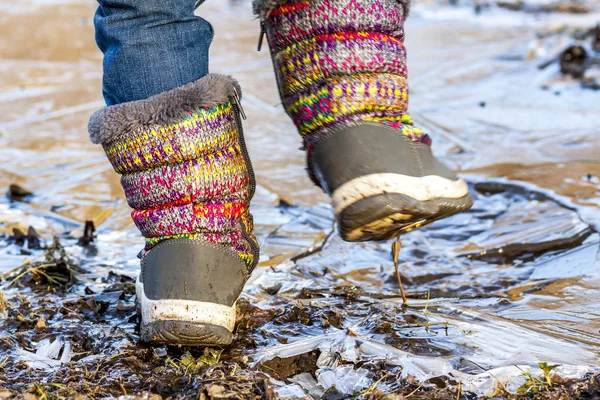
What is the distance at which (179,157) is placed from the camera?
5.55ft

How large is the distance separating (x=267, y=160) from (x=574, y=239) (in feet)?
4.88

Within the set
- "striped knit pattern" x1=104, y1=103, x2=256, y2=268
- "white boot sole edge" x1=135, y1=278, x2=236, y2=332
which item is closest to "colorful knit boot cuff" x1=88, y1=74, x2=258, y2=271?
"striped knit pattern" x1=104, y1=103, x2=256, y2=268

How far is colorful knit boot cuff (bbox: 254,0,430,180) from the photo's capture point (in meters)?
1.57

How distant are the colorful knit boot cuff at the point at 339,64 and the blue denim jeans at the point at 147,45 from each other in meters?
0.22

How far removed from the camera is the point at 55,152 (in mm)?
3619

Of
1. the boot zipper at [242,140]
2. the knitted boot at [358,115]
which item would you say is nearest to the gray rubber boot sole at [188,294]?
the boot zipper at [242,140]

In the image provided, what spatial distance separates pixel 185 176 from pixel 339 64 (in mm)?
437

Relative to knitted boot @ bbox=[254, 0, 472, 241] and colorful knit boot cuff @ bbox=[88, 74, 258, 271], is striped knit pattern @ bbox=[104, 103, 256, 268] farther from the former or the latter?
knitted boot @ bbox=[254, 0, 472, 241]

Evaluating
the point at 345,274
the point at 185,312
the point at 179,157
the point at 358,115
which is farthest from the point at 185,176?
the point at 345,274

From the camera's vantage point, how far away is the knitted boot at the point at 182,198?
1678 mm

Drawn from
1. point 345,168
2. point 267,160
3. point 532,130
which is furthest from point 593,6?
point 345,168

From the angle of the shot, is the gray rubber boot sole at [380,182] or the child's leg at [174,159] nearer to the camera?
the gray rubber boot sole at [380,182]

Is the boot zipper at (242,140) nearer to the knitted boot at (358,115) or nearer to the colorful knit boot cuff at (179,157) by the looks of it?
the colorful knit boot cuff at (179,157)

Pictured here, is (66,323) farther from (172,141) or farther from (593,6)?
(593,6)
